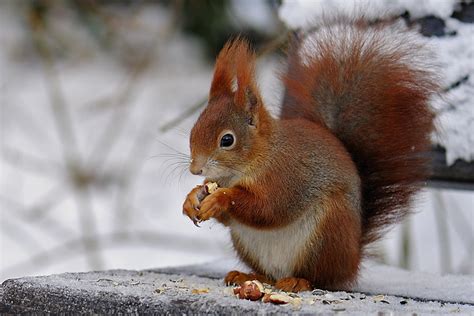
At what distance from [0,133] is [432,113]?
3043 millimetres

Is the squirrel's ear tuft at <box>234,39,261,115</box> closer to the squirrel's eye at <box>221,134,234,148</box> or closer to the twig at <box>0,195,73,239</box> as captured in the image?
the squirrel's eye at <box>221,134,234,148</box>

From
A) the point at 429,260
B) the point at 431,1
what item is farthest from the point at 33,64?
the point at 431,1

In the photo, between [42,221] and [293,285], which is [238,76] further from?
[42,221]

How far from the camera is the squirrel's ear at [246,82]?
1384 millimetres

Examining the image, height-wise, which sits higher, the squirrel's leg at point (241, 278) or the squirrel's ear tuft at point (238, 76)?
the squirrel's ear tuft at point (238, 76)

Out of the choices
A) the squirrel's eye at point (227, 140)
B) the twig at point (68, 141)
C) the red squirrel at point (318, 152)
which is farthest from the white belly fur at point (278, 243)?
the twig at point (68, 141)

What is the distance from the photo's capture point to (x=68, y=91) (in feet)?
15.1

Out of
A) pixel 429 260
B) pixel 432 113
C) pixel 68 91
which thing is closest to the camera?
pixel 432 113

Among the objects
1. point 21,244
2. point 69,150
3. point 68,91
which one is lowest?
point 21,244

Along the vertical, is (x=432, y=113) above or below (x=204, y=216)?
above

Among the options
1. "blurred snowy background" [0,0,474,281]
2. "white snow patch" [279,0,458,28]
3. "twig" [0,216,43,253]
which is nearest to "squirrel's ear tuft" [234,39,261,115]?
"white snow patch" [279,0,458,28]

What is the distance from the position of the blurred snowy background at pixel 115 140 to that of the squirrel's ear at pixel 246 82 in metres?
1.16

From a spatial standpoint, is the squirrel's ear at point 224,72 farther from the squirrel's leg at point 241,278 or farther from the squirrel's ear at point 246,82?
the squirrel's leg at point 241,278

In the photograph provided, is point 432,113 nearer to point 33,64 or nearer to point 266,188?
point 266,188
